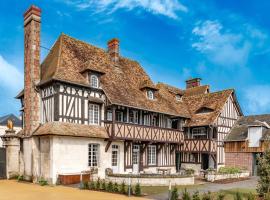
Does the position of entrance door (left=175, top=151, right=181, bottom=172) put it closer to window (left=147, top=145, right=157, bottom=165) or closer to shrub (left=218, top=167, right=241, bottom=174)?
window (left=147, top=145, right=157, bottom=165)

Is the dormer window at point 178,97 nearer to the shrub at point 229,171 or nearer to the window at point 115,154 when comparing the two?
the shrub at point 229,171

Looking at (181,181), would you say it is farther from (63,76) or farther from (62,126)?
(63,76)

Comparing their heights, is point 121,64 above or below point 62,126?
above

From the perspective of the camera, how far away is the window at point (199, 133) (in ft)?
87.0

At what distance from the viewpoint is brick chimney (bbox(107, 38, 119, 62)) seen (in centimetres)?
2541

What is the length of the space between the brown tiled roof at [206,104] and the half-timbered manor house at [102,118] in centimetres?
10

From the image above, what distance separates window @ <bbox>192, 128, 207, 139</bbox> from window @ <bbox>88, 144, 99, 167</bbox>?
9.65 metres

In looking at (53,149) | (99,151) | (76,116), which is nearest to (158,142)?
(99,151)

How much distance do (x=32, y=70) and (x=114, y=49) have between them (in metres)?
7.15

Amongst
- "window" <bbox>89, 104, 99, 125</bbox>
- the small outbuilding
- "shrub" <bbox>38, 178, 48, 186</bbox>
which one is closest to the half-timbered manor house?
"window" <bbox>89, 104, 99, 125</bbox>

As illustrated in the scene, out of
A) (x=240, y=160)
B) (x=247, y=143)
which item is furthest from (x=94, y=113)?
(x=240, y=160)

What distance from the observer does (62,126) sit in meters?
18.8

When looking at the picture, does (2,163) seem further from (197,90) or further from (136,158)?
(197,90)

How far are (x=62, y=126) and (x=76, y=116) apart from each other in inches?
Answer: 55.0
